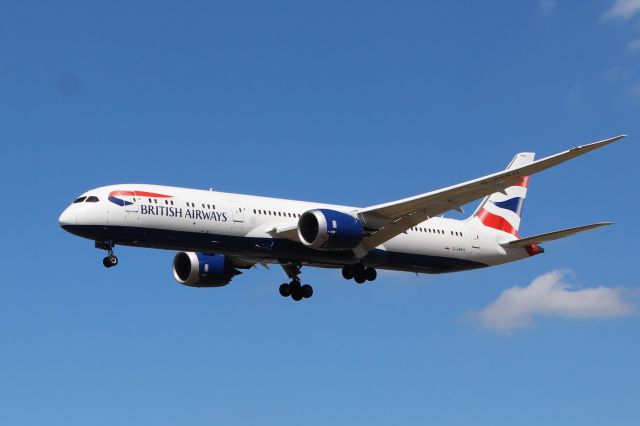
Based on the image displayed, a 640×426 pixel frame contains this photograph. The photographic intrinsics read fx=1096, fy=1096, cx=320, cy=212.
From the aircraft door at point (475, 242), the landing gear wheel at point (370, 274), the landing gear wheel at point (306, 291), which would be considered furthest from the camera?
the aircraft door at point (475, 242)

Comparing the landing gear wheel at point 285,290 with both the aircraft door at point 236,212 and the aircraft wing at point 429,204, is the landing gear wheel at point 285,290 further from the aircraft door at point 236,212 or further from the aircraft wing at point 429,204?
the aircraft door at point 236,212

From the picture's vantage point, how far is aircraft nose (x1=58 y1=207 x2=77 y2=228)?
150 feet

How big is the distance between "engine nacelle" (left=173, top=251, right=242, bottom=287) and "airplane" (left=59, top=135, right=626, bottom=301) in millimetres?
50

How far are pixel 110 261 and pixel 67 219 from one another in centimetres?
256

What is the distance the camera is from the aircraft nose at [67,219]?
4575cm

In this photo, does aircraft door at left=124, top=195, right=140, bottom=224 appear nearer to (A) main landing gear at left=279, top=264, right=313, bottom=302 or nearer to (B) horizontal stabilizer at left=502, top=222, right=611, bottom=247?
(A) main landing gear at left=279, top=264, right=313, bottom=302

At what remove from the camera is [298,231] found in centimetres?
4856

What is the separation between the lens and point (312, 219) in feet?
159

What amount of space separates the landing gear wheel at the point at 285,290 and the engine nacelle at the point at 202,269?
270cm

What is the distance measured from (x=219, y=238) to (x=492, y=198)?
18.7 metres

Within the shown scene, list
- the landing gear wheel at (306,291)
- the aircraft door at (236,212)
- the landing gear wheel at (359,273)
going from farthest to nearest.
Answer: the landing gear wheel at (306,291)
the landing gear wheel at (359,273)
the aircraft door at (236,212)

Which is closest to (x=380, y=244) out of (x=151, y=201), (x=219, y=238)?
(x=219, y=238)

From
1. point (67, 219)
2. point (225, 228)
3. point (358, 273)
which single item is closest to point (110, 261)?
point (67, 219)

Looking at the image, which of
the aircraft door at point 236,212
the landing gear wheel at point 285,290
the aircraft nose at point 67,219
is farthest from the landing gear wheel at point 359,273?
the aircraft nose at point 67,219
